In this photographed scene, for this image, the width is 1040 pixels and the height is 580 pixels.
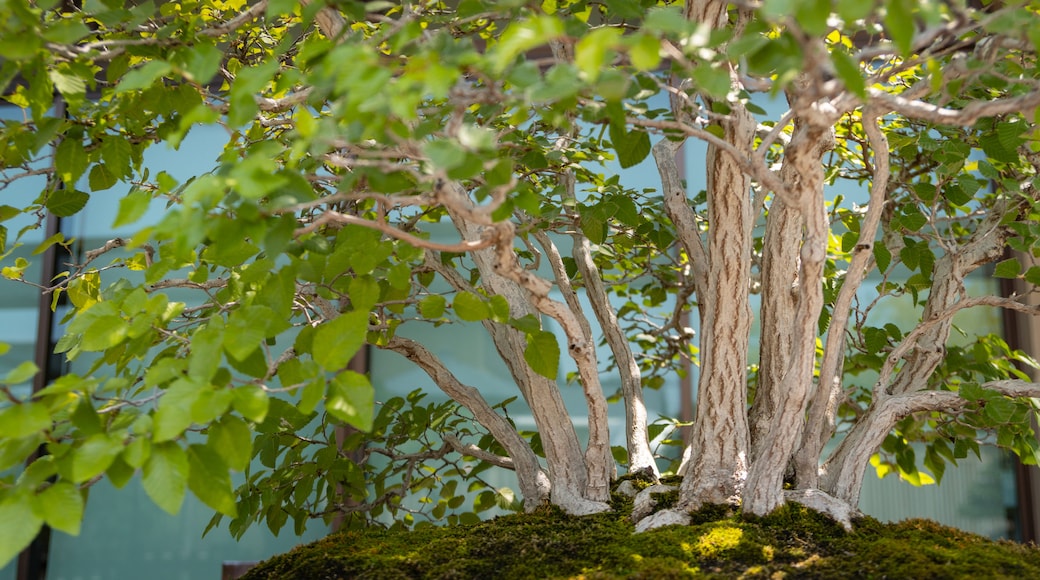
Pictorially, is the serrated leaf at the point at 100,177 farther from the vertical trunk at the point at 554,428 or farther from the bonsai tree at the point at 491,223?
the vertical trunk at the point at 554,428

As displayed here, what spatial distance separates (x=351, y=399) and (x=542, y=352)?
424mm

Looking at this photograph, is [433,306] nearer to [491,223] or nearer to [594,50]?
[491,223]

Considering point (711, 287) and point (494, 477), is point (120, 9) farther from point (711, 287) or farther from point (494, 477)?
point (494, 477)

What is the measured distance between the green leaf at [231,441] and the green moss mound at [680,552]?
1.22ft

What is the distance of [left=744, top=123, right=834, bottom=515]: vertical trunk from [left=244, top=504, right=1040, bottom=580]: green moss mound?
5 centimetres

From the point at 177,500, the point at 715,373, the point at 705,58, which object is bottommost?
the point at 177,500

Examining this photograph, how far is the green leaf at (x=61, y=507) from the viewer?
708 mm

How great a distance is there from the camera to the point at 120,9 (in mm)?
912

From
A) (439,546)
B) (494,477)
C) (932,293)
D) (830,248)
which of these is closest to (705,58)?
(439,546)

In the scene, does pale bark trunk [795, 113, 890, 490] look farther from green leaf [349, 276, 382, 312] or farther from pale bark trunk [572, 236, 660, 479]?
green leaf [349, 276, 382, 312]

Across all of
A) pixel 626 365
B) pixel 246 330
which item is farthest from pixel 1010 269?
pixel 246 330

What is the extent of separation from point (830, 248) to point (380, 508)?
1153 mm

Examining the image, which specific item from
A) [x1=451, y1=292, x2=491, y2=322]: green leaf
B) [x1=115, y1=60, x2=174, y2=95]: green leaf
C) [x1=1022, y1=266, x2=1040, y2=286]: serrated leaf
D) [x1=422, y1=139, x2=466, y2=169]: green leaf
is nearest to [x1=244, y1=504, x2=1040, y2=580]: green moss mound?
[x1=451, y1=292, x2=491, y2=322]: green leaf

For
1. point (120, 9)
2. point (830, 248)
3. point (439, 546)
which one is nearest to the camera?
point (120, 9)
